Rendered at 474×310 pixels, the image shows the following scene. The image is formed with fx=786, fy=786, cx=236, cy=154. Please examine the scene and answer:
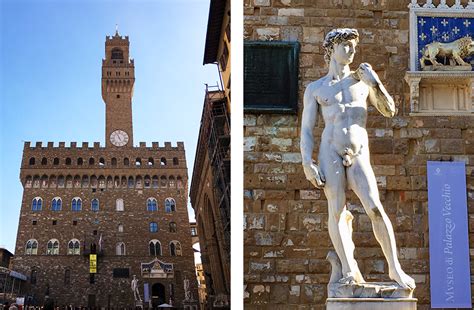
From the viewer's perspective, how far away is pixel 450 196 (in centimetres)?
862

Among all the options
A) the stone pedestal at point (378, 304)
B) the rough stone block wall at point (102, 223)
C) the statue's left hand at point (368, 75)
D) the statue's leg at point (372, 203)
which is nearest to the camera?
the stone pedestal at point (378, 304)

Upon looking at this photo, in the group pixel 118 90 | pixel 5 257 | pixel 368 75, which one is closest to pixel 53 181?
pixel 5 257

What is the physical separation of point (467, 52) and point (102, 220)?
4001 centimetres

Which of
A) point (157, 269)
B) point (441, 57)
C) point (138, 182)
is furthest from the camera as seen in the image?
point (138, 182)

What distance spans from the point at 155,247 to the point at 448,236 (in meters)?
38.4

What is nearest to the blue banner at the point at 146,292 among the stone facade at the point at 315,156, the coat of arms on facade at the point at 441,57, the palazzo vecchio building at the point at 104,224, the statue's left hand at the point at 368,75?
the palazzo vecchio building at the point at 104,224

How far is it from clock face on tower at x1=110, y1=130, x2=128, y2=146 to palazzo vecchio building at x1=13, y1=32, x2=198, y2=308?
0.21ft

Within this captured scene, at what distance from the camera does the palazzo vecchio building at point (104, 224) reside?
1772 inches

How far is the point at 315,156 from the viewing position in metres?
8.51

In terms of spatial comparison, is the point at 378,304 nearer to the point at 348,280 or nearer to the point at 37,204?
the point at 348,280

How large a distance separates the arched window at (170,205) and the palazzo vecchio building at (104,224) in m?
0.06

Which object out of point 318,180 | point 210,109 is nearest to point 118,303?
point 210,109

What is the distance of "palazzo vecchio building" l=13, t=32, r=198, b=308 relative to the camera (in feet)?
148

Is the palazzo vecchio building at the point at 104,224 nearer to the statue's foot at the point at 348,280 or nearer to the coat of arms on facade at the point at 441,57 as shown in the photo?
the coat of arms on facade at the point at 441,57
